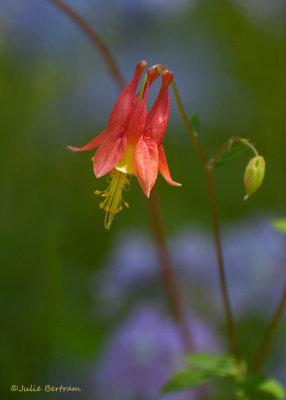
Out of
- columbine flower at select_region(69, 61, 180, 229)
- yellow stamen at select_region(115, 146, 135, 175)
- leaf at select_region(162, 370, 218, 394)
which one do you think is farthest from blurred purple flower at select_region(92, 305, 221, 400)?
yellow stamen at select_region(115, 146, 135, 175)

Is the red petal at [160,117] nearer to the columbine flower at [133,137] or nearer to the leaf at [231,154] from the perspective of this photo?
the columbine flower at [133,137]

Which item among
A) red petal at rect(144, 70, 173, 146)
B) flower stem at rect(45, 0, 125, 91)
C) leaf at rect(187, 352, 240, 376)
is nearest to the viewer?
red petal at rect(144, 70, 173, 146)

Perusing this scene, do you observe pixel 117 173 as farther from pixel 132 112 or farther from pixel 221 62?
pixel 221 62

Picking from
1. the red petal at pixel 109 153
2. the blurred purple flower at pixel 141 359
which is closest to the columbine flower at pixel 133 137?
the red petal at pixel 109 153

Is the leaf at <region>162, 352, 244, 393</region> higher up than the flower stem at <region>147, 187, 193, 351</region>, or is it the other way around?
the flower stem at <region>147, 187, 193, 351</region>

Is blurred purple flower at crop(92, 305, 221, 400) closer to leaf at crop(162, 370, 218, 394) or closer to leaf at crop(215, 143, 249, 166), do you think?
leaf at crop(162, 370, 218, 394)

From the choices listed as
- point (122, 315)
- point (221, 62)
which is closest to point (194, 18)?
point (221, 62)

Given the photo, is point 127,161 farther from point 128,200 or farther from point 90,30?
point 128,200
